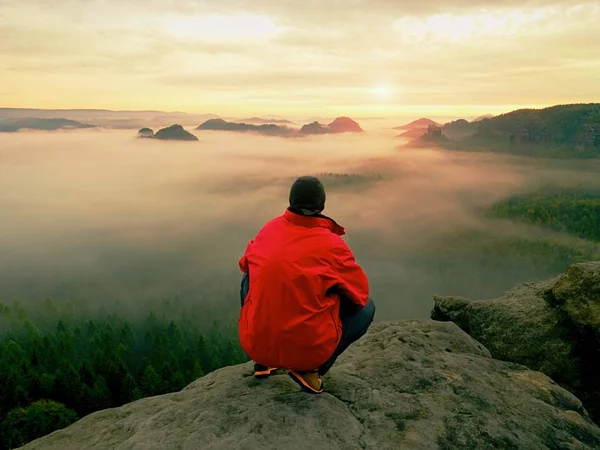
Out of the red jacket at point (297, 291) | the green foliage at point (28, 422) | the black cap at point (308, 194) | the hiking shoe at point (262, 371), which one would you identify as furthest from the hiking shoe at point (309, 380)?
the green foliage at point (28, 422)

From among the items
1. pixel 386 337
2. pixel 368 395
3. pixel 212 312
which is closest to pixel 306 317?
pixel 368 395

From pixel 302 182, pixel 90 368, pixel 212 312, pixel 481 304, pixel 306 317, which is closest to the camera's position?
pixel 306 317

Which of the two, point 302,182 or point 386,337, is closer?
point 302,182

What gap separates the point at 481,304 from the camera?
46.1ft

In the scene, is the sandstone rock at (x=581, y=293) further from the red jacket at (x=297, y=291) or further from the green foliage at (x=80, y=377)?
the green foliage at (x=80, y=377)

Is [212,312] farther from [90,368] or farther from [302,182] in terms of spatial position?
[302,182]

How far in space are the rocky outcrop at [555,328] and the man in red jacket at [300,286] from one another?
7498 millimetres

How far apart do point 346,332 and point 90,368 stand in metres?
63.1

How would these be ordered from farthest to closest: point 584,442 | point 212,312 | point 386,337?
1. point 212,312
2. point 386,337
3. point 584,442

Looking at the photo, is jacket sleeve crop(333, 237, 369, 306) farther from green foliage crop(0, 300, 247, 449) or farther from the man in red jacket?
green foliage crop(0, 300, 247, 449)

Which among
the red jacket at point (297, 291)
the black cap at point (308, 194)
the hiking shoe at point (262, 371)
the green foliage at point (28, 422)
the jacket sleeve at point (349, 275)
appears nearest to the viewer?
the red jacket at point (297, 291)

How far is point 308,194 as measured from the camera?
6.74 meters

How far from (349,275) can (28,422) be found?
55696 millimetres

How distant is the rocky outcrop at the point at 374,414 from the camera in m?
6.56
